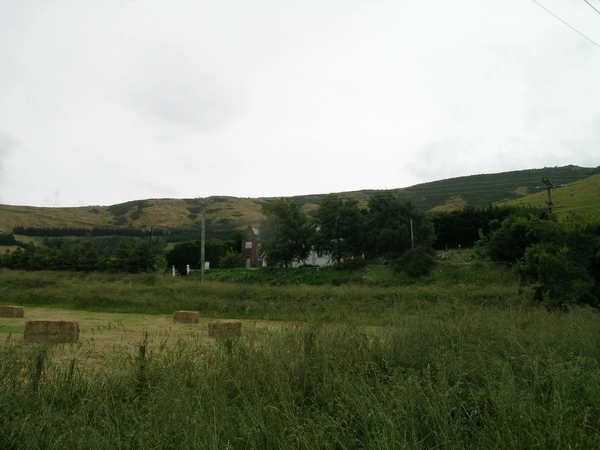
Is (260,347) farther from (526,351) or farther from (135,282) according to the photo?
(135,282)

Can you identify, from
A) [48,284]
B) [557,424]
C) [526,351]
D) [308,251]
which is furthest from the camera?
[308,251]

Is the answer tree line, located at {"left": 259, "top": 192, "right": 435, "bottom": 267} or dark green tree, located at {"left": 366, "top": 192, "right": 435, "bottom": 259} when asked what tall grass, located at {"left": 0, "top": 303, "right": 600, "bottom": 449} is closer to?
dark green tree, located at {"left": 366, "top": 192, "right": 435, "bottom": 259}

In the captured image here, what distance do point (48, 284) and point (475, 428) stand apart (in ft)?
162

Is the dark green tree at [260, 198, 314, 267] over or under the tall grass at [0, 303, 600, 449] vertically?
over

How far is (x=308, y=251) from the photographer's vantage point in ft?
199

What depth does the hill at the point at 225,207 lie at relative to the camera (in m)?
92.4

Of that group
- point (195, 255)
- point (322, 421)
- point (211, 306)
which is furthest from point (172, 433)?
point (195, 255)

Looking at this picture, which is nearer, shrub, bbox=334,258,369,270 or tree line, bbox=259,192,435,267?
shrub, bbox=334,258,369,270

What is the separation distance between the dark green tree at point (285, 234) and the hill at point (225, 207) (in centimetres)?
2058

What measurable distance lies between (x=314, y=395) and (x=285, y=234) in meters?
53.9

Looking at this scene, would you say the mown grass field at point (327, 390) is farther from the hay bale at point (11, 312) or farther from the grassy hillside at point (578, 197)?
the grassy hillside at point (578, 197)

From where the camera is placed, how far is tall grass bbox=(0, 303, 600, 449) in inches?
174

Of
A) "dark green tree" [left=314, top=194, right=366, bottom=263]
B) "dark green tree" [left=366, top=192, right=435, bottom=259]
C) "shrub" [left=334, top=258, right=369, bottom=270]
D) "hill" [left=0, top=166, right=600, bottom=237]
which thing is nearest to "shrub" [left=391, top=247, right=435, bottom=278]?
"shrub" [left=334, top=258, right=369, bottom=270]

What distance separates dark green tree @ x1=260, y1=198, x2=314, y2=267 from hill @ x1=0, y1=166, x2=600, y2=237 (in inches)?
810
